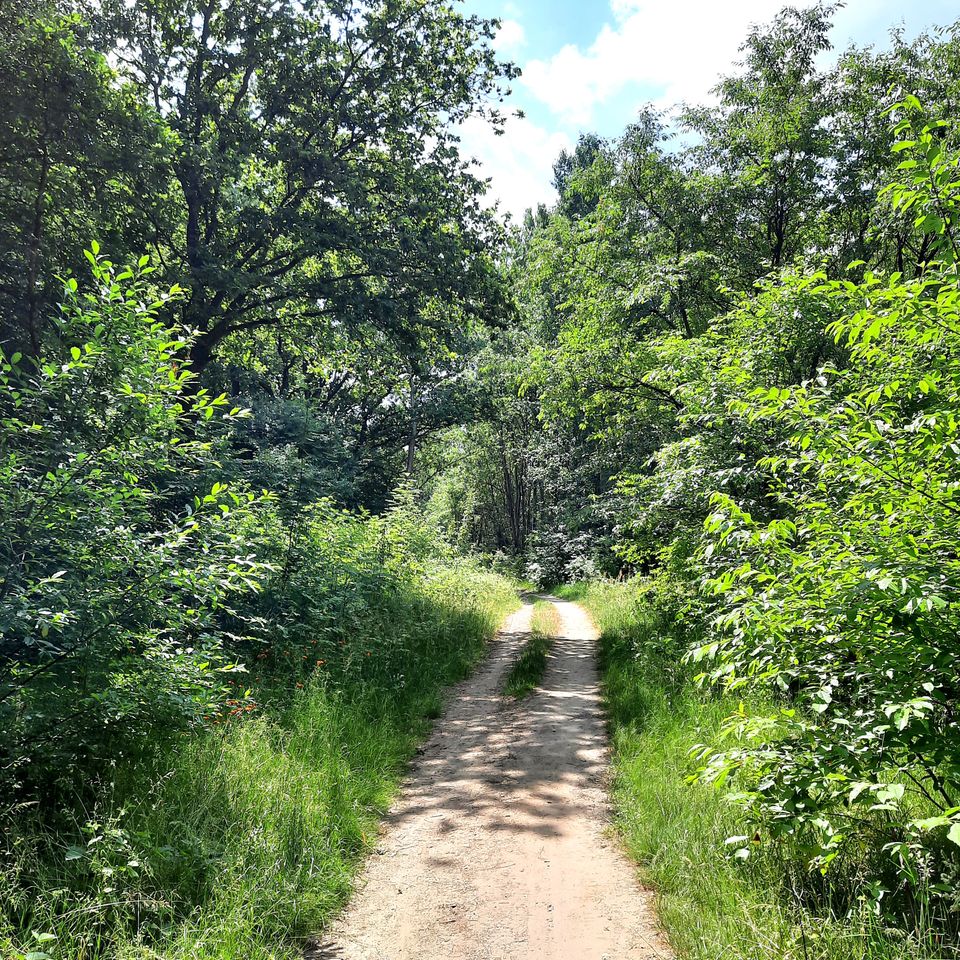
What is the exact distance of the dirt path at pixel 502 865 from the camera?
10.6 ft

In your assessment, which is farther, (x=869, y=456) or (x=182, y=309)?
(x=182, y=309)

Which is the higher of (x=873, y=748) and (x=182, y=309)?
(x=182, y=309)

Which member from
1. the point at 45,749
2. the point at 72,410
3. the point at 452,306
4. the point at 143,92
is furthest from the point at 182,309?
the point at 45,749

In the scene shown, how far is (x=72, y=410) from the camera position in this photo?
153 inches

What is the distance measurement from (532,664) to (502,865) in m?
5.76

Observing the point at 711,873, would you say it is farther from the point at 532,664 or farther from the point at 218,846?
the point at 532,664

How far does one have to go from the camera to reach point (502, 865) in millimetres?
4023

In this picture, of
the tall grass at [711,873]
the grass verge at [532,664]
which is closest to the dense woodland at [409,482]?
the tall grass at [711,873]

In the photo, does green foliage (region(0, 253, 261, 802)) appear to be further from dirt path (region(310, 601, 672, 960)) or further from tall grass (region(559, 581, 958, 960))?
tall grass (region(559, 581, 958, 960))

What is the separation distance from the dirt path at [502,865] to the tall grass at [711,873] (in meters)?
0.21

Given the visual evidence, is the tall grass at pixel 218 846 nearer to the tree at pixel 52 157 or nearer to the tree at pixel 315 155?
the tree at pixel 52 157

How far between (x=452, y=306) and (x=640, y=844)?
511 inches

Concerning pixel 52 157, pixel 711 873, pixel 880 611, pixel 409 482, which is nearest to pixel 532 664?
pixel 711 873

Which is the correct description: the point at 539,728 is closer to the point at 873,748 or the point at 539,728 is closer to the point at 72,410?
the point at 873,748
